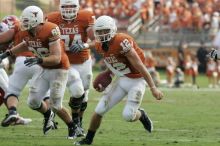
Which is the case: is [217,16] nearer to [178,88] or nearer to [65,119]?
[178,88]

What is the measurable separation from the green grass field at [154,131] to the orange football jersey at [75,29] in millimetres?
1065

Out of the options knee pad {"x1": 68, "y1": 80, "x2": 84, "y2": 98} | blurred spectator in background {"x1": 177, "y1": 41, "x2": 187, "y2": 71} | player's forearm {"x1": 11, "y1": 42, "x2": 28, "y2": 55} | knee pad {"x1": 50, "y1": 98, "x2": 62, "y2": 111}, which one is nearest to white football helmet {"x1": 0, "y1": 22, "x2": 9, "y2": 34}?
player's forearm {"x1": 11, "y1": 42, "x2": 28, "y2": 55}

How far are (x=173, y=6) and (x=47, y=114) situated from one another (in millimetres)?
20396

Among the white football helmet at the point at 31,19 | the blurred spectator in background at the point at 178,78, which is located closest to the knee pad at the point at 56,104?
the white football helmet at the point at 31,19

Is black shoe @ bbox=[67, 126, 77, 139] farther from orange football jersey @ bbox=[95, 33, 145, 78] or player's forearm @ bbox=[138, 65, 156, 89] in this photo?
player's forearm @ bbox=[138, 65, 156, 89]

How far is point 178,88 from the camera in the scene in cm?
2255

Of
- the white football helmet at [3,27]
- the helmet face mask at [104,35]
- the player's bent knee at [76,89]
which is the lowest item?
the player's bent knee at [76,89]

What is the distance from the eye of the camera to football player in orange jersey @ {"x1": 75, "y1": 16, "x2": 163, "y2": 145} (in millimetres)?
9039

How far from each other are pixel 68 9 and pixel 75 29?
0.97 ft

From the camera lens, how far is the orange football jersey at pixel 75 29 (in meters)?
10.7

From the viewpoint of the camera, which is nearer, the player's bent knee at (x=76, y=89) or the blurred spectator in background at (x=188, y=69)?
the player's bent knee at (x=76, y=89)

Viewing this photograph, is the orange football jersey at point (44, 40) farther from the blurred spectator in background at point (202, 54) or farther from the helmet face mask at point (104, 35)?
the blurred spectator in background at point (202, 54)

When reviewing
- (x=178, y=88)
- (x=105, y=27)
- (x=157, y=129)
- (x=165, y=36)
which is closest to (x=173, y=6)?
(x=165, y=36)

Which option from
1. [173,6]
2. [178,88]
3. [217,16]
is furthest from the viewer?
[173,6]
